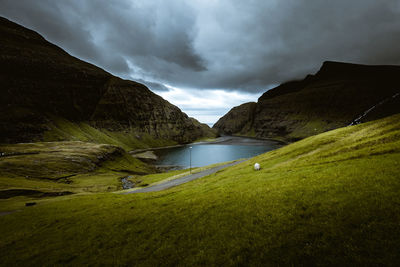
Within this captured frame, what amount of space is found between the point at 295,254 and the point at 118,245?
38.7ft

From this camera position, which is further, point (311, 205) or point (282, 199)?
point (282, 199)

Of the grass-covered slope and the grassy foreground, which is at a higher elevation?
the grassy foreground

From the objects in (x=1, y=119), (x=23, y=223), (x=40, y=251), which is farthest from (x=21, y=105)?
(x=40, y=251)

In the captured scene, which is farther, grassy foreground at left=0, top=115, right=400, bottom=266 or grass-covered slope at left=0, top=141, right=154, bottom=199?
grass-covered slope at left=0, top=141, right=154, bottom=199

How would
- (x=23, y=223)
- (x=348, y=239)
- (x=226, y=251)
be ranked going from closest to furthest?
(x=348, y=239)
(x=226, y=251)
(x=23, y=223)

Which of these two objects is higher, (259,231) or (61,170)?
(259,231)

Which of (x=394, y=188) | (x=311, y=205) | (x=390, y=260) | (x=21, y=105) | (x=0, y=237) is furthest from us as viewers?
(x=21, y=105)

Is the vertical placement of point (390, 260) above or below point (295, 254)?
above

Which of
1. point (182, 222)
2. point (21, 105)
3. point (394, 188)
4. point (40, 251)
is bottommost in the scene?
point (40, 251)

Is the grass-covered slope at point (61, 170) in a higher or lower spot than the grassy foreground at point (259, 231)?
lower

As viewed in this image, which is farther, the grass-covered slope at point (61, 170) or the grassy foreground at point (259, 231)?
the grass-covered slope at point (61, 170)

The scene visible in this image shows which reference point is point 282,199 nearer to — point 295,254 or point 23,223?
point 295,254

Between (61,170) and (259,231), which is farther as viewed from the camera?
(61,170)

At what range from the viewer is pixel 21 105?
19450 cm
